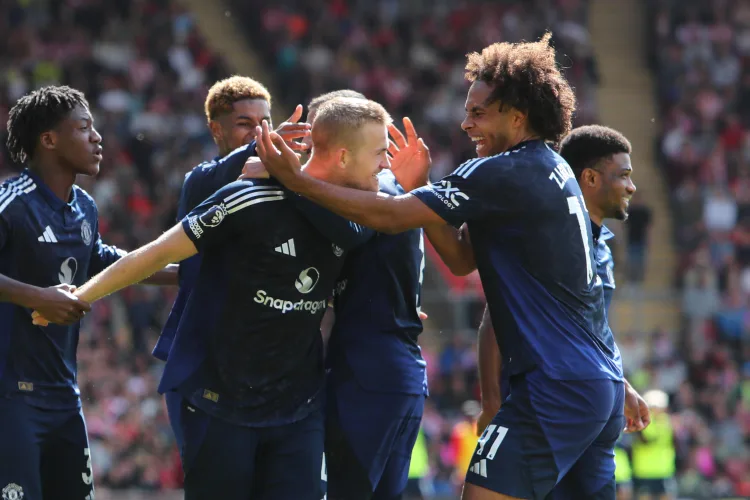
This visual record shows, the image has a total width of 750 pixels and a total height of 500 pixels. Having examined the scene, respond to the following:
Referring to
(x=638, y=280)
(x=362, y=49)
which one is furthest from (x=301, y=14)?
(x=638, y=280)

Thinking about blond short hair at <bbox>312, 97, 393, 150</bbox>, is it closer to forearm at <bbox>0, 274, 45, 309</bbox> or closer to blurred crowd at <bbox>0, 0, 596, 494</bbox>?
forearm at <bbox>0, 274, 45, 309</bbox>

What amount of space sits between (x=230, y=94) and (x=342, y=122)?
5.56 feet

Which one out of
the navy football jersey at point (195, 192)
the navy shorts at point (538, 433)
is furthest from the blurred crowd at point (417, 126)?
the navy shorts at point (538, 433)

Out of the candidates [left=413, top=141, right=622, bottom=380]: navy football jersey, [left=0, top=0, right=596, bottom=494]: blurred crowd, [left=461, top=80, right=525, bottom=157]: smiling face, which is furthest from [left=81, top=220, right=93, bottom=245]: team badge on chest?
[left=0, top=0, right=596, bottom=494]: blurred crowd

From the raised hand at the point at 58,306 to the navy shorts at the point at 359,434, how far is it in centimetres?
125

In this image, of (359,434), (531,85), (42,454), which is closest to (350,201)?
(531,85)

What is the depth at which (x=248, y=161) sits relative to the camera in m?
5.25

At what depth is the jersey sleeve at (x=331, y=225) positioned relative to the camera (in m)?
5.07

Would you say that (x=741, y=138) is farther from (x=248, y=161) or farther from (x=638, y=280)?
(x=248, y=161)

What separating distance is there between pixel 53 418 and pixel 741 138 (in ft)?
55.7

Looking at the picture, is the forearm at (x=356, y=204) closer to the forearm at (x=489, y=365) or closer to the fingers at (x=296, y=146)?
the fingers at (x=296, y=146)

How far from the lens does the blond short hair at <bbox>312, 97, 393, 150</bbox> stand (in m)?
5.09

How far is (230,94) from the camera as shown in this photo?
21.6 ft

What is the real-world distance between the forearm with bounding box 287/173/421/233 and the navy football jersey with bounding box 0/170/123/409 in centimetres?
146
